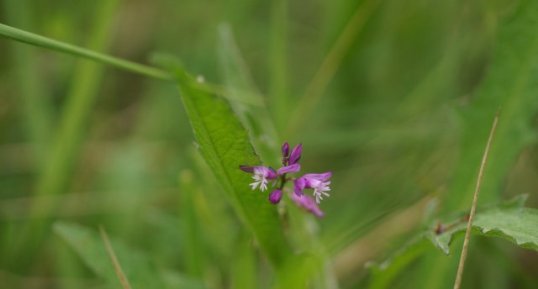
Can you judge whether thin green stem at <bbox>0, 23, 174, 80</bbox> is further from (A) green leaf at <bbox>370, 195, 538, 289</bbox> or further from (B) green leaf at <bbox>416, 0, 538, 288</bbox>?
(B) green leaf at <bbox>416, 0, 538, 288</bbox>

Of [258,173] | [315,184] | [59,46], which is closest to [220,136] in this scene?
[258,173]

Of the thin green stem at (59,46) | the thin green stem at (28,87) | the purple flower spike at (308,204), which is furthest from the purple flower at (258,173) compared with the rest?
the thin green stem at (28,87)

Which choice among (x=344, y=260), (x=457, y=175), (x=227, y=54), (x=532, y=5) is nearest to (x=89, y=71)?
(x=227, y=54)

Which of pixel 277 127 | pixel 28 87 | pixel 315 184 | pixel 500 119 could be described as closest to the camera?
pixel 315 184

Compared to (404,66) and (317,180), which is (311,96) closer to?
(404,66)

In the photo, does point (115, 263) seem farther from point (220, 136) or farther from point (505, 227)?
point (505, 227)

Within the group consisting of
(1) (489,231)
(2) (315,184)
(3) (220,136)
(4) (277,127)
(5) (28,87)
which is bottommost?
(1) (489,231)

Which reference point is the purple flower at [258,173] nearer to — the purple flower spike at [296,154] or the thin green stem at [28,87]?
→ the purple flower spike at [296,154]
